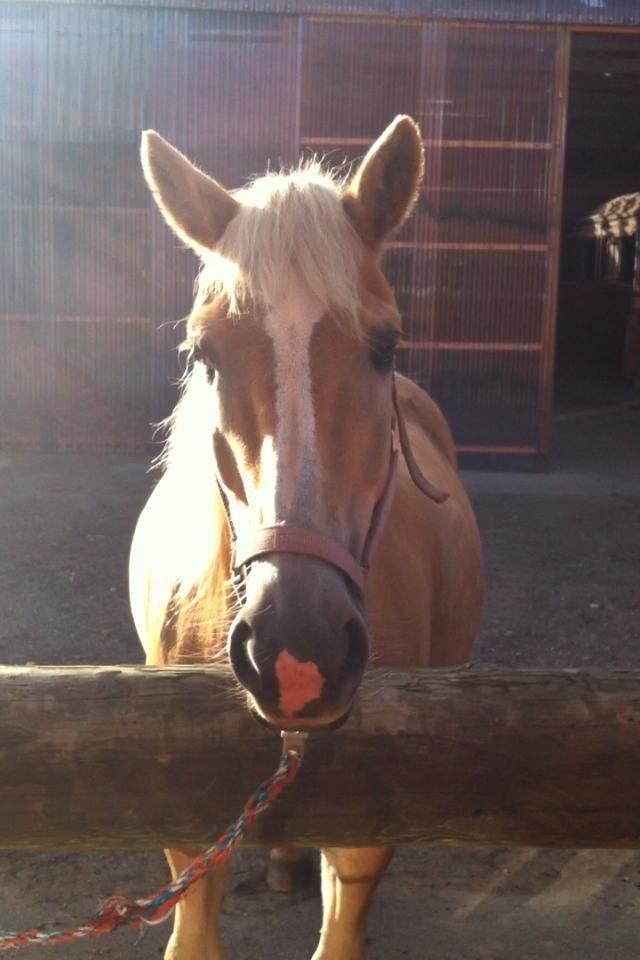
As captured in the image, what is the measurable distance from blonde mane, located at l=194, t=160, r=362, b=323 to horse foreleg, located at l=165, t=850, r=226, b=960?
1.38 m

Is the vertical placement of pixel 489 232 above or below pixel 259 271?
above

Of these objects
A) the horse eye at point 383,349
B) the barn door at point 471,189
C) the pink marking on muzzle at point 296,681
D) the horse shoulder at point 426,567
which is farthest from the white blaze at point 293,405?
the barn door at point 471,189

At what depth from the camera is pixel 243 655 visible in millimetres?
1753

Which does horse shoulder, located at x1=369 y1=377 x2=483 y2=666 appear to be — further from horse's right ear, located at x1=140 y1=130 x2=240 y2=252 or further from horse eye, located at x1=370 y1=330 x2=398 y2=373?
horse's right ear, located at x1=140 y1=130 x2=240 y2=252

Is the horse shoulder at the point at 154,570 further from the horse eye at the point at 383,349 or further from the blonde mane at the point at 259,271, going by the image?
the horse eye at the point at 383,349

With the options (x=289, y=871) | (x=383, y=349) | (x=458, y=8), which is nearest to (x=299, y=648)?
(x=383, y=349)

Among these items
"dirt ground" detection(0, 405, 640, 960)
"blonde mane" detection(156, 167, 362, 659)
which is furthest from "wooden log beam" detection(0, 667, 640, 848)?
"dirt ground" detection(0, 405, 640, 960)

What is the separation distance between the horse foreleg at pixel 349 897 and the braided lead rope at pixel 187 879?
3.30 ft

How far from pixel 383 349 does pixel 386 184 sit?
0.44 meters

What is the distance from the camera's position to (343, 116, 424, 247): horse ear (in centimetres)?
235

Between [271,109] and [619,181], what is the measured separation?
16.0 metres

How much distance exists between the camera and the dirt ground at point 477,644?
132 inches

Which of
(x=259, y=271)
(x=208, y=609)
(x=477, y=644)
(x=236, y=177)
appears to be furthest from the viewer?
(x=236, y=177)

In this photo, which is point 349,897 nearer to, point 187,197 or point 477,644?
point 187,197
